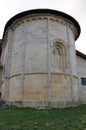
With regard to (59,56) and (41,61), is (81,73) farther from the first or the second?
(41,61)

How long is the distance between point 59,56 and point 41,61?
1.95m

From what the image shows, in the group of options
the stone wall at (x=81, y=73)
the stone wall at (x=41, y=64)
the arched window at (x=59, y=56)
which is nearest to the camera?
the stone wall at (x=41, y=64)

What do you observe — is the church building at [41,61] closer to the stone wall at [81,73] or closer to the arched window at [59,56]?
the arched window at [59,56]

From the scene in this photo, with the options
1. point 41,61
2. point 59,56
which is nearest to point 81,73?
point 59,56

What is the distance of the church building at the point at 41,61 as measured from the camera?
1134cm

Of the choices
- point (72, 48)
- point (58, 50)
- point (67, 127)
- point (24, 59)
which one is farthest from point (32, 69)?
point (67, 127)

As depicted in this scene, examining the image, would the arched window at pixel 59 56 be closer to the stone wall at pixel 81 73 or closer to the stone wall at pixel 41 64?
the stone wall at pixel 41 64

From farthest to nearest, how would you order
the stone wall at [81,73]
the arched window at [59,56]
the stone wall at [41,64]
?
the stone wall at [81,73] → the arched window at [59,56] → the stone wall at [41,64]

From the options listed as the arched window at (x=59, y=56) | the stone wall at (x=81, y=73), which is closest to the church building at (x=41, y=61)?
the arched window at (x=59, y=56)

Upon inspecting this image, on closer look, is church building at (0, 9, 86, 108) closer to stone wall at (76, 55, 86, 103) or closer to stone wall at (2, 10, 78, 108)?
stone wall at (2, 10, 78, 108)

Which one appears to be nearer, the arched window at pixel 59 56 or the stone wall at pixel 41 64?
the stone wall at pixel 41 64

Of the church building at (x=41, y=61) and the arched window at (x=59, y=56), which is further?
the arched window at (x=59, y=56)

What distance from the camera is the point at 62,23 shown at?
539 inches

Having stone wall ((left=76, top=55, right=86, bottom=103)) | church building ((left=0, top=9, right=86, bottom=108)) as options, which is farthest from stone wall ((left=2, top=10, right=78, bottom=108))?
stone wall ((left=76, top=55, right=86, bottom=103))
